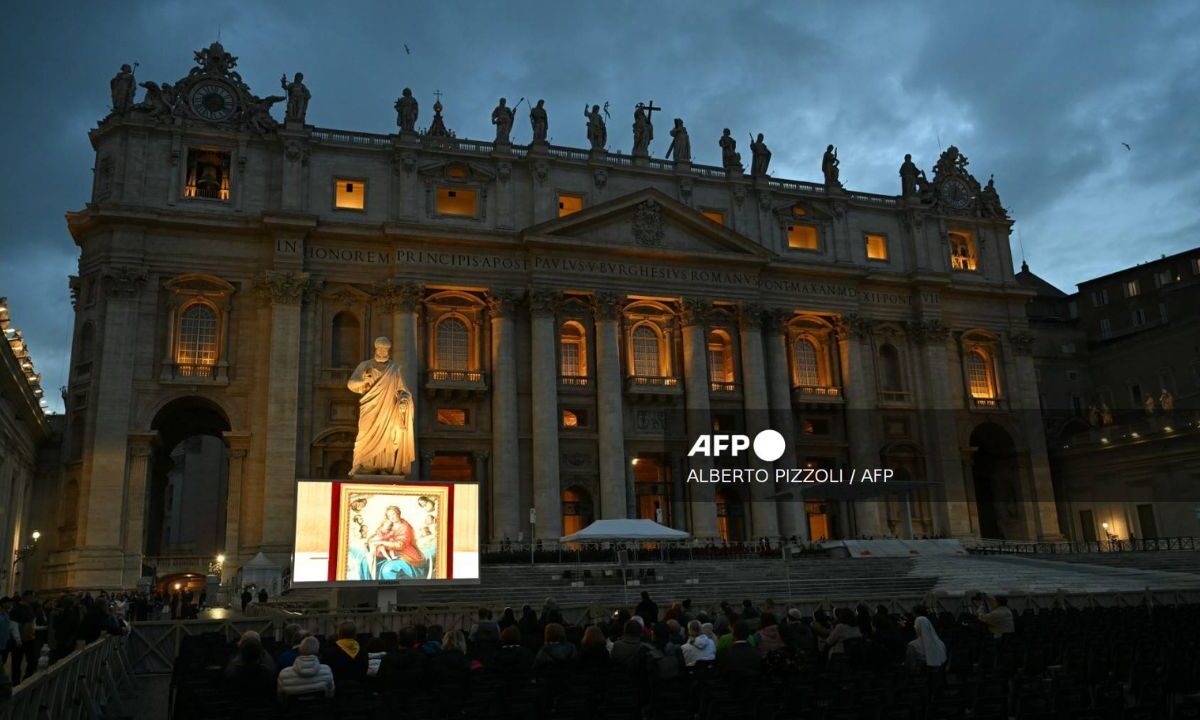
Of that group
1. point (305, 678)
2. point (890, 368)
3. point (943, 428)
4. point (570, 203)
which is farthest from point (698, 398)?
point (305, 678)

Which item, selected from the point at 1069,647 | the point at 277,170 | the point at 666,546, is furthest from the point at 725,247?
the point at 1069,647

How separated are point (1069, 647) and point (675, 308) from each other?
36414 millimetres

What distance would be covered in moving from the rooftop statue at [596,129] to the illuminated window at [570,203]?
116 inches

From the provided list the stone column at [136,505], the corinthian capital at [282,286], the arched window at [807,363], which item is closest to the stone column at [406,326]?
the corinthian capital at [282,286]

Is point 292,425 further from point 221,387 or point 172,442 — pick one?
point 172,442

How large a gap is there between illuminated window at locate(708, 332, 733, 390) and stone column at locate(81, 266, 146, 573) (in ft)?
90.6

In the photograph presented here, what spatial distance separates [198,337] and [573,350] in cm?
1754

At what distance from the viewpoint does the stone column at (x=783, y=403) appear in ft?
158

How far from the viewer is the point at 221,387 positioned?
141ft

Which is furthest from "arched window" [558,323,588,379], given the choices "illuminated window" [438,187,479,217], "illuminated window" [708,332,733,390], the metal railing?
the metal railing

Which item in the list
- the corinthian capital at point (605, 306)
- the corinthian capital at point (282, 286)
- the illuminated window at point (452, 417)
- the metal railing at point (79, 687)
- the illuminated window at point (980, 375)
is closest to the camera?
the metal railing at point (79, 687)

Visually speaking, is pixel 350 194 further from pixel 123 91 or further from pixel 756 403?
pixel 756 403

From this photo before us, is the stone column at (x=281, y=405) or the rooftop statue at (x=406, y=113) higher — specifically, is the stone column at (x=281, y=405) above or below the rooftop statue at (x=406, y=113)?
below

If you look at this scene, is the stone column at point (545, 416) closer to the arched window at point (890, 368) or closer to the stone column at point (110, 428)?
the stone column at point (110, 428)
